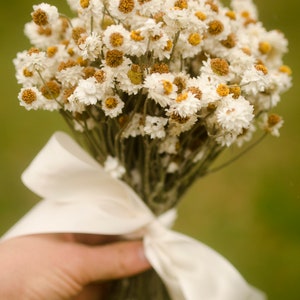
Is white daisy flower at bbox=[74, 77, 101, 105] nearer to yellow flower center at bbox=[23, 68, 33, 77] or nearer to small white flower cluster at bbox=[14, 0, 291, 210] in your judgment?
small white flower cluster at bbox=[14, 0, 291, 210]

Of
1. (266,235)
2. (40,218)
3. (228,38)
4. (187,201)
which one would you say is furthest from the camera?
(187,201)

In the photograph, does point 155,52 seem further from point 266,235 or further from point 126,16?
point 266,235

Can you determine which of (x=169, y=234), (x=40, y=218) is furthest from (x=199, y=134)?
(x=40, y=218)

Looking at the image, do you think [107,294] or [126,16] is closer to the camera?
[126,16]

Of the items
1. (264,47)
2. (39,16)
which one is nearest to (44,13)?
(39,16)

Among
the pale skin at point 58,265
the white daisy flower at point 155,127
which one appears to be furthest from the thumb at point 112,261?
the white daisy flower at point 155,127

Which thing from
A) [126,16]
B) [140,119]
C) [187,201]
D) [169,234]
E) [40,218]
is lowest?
[187,201]
